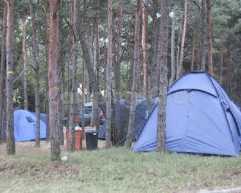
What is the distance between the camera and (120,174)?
10086 millimetres

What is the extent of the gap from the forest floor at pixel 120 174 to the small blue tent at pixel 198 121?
836mm

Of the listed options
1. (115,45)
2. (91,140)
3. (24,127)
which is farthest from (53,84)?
(24,127)

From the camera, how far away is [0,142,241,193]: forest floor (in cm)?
897

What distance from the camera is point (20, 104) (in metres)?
35.0

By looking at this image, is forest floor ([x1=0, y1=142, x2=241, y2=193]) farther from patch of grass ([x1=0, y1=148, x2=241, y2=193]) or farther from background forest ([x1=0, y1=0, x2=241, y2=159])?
background forest ([x1=0, y1=0, x2=241, y2=159])

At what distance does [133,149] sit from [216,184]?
17.2 ft

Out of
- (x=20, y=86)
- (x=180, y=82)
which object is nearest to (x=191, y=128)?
(x=180, y=82)

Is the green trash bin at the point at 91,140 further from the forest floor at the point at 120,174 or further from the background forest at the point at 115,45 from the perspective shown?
the forest floor at the point at 120,174

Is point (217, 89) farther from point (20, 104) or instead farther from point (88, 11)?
point (20, 104)

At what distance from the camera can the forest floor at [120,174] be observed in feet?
29.4

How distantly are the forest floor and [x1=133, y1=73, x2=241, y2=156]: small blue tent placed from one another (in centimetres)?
84

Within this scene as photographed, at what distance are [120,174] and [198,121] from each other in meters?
4.18

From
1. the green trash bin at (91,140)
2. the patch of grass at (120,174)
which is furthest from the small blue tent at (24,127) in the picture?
the patch of grass at (120,174)

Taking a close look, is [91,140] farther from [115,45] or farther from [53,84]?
[115,45]
